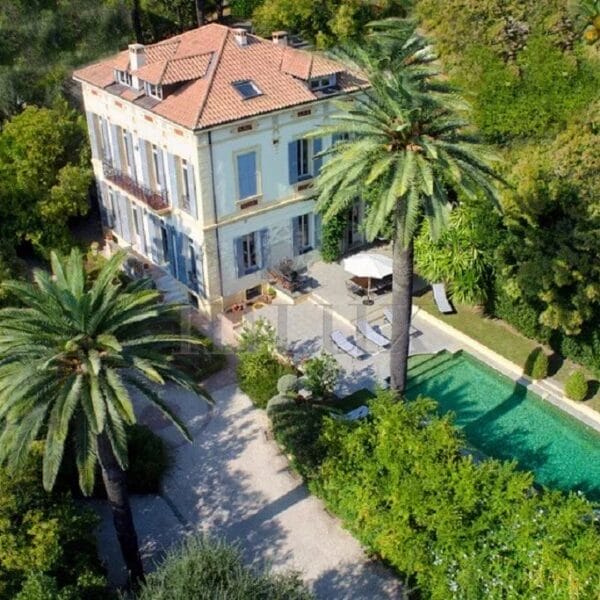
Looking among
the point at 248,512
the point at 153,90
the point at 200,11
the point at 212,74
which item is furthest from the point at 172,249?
the point at 200,11

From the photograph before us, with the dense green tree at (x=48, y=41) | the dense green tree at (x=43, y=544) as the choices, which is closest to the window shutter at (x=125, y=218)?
the dense green tree at (x=48, y=41)

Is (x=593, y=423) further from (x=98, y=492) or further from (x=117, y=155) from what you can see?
(x=117, y=155)

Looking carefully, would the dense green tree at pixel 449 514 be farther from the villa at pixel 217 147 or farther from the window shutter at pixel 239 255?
the villa at pixel 217 147

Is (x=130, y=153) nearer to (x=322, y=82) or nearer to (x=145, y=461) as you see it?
(x=322, y=82)

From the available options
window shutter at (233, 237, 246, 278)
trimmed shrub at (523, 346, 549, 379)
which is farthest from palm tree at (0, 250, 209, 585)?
trimmed shrub at (523, 346, 549, 379)

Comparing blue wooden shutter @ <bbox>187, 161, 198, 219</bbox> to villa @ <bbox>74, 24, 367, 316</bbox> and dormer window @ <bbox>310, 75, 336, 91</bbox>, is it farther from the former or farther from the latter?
dormer window @ <bbox>310, 75, 336, 91</bbox>
